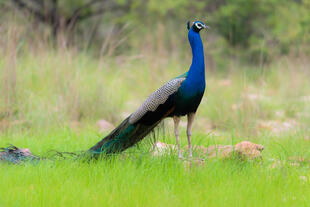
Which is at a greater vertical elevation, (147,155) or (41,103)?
(41,103)

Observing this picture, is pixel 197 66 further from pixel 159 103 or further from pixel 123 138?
pixel 123 138

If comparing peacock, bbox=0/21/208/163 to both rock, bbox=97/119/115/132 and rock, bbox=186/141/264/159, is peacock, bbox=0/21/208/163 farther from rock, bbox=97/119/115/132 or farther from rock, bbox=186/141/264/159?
rock, bbox=97/119/115/132

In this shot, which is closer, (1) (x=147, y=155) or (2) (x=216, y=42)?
(1) (x=147, y=155)

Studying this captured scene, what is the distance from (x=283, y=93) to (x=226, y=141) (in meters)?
3.57

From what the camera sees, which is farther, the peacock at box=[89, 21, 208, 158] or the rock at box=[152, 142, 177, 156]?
the rock at box=[152, 142, 177, 156]

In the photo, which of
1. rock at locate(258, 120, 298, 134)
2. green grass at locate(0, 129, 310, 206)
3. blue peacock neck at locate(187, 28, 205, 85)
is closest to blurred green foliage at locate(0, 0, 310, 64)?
rock at locate(258, 120, 298, 134)

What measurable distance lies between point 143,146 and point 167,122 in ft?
3.78

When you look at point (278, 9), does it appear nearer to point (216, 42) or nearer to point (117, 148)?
point (216, 42)

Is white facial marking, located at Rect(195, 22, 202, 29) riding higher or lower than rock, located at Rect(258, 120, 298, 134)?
higher

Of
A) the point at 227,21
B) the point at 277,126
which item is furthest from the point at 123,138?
the point at 227,21

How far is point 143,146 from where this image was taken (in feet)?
14.1

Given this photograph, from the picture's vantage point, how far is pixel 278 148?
16.7 feet

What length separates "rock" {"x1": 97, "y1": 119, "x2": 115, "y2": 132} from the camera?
5996 millimetres

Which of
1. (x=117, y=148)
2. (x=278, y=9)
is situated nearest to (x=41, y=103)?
(x=117, y=148)
